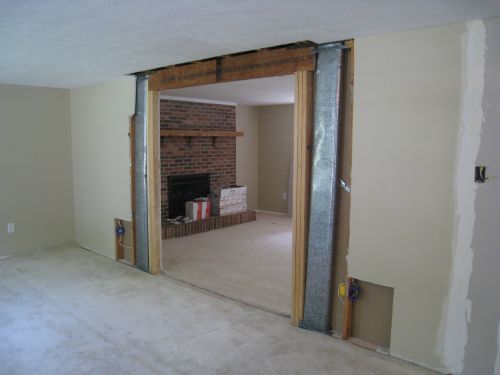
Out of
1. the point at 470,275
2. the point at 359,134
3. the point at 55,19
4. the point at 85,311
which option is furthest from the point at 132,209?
the point at 470,275

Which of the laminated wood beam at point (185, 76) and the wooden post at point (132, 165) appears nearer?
the laminated wood beam at point (185, 76)

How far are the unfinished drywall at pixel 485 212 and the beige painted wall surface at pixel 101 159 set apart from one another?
3.34 meters

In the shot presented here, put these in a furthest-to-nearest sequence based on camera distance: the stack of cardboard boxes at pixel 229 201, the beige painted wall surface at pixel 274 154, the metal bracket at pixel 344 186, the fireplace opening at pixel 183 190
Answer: the beige painted wall surface at pixel 274 154 < the stack of cardboard boxes at pixel 229 201 < the fireplace opening at pixel 183 190 < the metal bracket at pixel 344 186

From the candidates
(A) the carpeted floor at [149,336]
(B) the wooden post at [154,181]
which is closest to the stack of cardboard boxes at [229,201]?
(B) the wooden post at [154,181]

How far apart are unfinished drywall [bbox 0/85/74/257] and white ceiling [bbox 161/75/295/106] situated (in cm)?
159

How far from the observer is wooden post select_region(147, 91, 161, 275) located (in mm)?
4207

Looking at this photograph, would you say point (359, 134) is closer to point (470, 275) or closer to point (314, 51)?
point (314, 51)

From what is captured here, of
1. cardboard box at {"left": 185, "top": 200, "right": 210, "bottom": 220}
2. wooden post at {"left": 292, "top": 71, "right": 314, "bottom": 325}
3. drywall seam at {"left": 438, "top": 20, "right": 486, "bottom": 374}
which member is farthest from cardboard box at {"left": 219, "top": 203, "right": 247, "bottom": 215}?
drywall seam at {"left": 438, "top": 20, "right": 486, "bottom": 374}

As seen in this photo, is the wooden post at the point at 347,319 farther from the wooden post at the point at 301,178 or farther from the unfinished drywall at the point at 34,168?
the unfinished drywall at the point at 34,168

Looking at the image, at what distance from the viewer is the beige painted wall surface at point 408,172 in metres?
2.41

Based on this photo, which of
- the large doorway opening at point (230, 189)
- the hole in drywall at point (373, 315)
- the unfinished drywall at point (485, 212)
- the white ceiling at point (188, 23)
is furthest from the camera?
the large doorway opening at point (230, 189)

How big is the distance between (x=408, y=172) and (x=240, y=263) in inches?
105

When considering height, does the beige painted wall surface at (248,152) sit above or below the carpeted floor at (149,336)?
above

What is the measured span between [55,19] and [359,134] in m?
2.01
